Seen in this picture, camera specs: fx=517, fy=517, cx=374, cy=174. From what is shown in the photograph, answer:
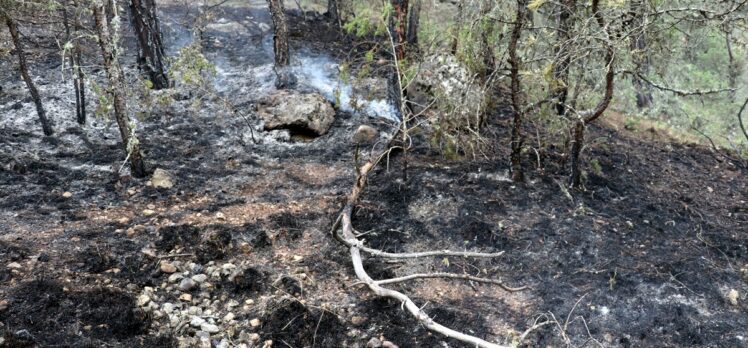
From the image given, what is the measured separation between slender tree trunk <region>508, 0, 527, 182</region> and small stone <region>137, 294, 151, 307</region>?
4.85 meters

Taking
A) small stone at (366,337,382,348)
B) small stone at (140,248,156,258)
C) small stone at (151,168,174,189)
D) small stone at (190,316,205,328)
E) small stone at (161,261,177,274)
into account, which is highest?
small stone at (151,168,174,189)

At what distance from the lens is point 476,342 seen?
3850 millimetres

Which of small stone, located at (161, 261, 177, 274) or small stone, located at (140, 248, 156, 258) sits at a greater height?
small stone, located at (140, 248, 156, 258)

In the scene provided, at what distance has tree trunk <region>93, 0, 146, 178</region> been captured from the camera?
605 cm

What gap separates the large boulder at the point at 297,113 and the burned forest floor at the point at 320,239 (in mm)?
191

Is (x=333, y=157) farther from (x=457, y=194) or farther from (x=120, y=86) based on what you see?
(x=120, y=86)

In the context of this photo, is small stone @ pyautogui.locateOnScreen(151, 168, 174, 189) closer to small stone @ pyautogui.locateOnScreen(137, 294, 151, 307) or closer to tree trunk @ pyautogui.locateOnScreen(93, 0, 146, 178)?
tree trunk @ pyautogui.locateOnScreen(93, 0, 146, 178)

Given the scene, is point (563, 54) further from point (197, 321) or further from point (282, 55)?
point (282, 55)

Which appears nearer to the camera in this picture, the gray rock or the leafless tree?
the gray rock

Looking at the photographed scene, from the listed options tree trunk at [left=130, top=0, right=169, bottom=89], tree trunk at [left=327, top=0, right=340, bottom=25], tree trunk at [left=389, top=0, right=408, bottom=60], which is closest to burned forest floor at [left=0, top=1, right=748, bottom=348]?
tree trunk at [left=130, top=0, right=169, bottom=89]

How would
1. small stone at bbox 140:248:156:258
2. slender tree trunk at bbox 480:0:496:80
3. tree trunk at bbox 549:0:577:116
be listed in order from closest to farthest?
small stone at bbox 140:248:156:258 < tree trunk at bbox 549:0:577:116 < slender tree trunk at bbox 480:0:496:80

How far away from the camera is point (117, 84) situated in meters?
6.43

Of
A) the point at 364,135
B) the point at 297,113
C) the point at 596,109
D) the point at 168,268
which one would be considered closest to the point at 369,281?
the point at 168,268

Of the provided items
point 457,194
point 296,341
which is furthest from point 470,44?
point 296,341
